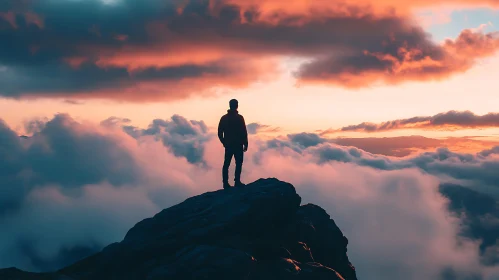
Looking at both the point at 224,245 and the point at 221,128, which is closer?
the point at 224,245

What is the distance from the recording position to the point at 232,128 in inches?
1048

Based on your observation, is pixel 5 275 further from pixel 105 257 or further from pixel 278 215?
pixel 278 215

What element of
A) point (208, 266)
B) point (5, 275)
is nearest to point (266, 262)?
point (208, 266)

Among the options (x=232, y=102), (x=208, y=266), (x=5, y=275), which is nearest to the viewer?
(x=208, y=266)

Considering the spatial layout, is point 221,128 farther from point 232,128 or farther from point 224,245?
point 224,245

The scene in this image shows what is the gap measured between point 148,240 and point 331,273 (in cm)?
1061

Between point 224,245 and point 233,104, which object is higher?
point 233,104

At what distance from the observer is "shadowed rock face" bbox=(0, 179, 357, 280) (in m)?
20.8

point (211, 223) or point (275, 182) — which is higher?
point (275, 182)

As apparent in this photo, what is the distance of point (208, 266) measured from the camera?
20.2m

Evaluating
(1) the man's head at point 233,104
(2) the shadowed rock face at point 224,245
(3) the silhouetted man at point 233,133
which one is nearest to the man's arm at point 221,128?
(3) the silhouetted man at point 233,133

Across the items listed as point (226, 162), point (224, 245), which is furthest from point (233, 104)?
point (224, 245)

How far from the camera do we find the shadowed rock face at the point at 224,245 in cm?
2075

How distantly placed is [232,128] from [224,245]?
7.49 m
